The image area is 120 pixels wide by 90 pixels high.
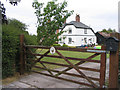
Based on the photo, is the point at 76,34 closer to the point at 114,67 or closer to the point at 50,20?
the point at 50,20

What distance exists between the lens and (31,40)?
5.54 m

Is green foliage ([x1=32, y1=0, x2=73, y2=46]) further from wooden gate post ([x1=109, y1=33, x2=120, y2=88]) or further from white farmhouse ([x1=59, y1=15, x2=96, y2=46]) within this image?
white farmhouse ([x1=59, y1=15, x2=96, y2=46])

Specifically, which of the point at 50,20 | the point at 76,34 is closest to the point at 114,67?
the point at 50,20

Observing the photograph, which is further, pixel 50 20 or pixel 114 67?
pixel 50 20

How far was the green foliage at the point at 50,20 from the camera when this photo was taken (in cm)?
499

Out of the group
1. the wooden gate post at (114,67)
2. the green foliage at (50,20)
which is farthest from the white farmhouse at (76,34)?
the wooden gate post at (114,67)

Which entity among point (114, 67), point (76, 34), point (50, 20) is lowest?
point (114, 67)

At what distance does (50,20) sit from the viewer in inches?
201

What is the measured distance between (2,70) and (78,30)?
25386 millimetres

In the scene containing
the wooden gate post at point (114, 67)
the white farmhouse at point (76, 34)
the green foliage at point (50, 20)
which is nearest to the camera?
the wooden gate post at point (114, 67)

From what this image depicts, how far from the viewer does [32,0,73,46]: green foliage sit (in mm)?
4988

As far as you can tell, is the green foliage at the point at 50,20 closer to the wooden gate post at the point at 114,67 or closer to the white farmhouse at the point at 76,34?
the wooden gate post at the point at 114,67

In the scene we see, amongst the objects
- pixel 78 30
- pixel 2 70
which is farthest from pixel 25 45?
pixel 78 30

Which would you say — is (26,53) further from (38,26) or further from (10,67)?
(38,26)
